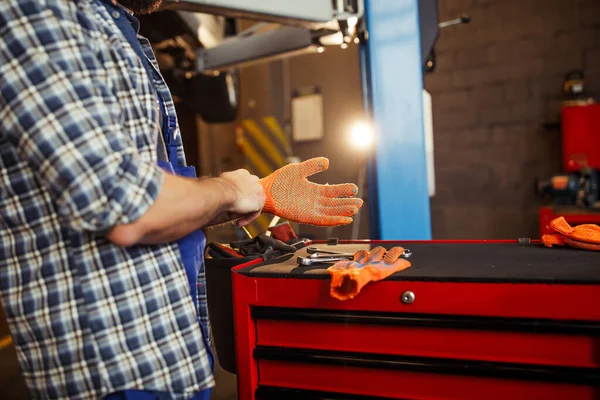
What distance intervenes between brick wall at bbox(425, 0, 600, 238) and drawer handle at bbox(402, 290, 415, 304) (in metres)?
3.00

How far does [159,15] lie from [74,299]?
1893 millimetres

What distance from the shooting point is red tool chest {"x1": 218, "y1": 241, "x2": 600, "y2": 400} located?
86 cm

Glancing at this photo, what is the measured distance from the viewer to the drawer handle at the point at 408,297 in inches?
37.1

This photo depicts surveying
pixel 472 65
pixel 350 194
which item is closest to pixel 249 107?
pixel 472 65

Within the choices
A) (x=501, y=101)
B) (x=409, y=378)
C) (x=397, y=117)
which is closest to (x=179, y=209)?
(x=409, y=378)

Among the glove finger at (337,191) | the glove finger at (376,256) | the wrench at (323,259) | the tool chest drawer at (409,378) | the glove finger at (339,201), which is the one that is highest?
the glove finger at (337,191)

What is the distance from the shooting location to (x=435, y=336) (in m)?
0.95

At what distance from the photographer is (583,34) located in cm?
333

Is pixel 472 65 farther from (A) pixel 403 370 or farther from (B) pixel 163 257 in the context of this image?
(B) pixel 163 257

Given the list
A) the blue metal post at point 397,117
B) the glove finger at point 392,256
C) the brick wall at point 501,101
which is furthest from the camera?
the brick wall at point 501,101

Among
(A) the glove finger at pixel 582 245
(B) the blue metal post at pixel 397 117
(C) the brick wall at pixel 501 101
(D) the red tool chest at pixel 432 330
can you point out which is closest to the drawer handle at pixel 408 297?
(D) the red tool chest at pixel 432 330

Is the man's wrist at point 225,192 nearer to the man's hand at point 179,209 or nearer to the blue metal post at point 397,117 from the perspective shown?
the man's hand at point 179,209

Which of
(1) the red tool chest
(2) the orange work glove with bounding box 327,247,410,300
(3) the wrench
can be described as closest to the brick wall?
(1) the red tool chest

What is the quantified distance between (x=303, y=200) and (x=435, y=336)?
45cm
